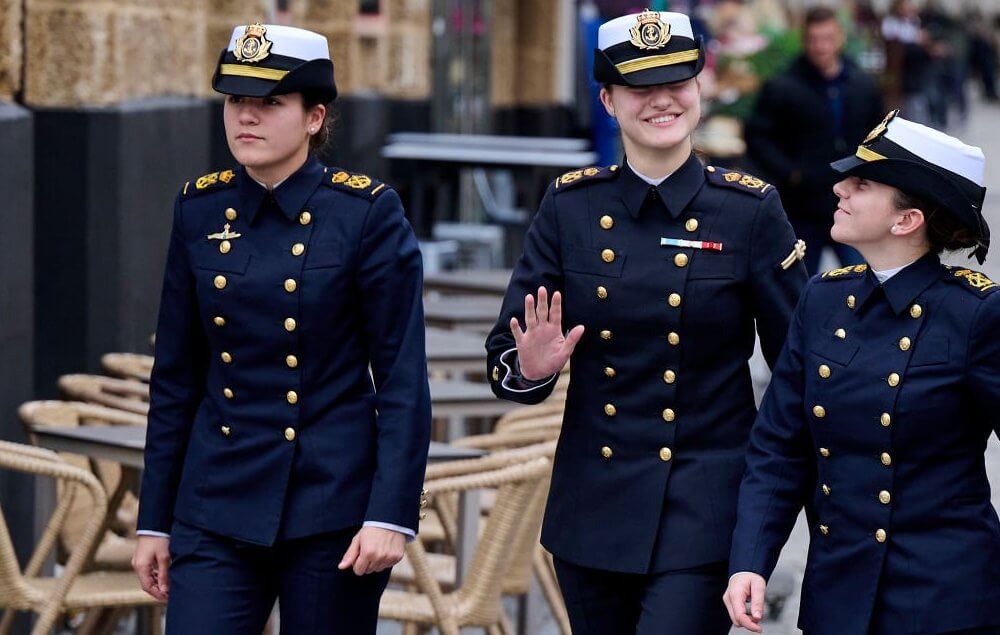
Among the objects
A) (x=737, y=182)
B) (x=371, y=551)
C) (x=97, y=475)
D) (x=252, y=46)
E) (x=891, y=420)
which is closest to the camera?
(x=891, y=420)

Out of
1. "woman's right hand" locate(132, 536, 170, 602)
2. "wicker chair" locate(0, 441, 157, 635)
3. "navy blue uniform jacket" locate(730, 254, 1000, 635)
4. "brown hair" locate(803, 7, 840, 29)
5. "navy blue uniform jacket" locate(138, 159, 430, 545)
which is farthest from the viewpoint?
"brown hair" locate(803, 7, 840, 29)

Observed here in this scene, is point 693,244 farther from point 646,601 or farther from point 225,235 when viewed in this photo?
point 225,235

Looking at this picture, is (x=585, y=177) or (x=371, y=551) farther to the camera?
(x=585, y=177)

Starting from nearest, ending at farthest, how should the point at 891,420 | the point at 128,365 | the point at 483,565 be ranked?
the point at 891,420, the point at 483,565, the point at 128,365

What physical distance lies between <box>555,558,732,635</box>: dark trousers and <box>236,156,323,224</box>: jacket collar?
811mm

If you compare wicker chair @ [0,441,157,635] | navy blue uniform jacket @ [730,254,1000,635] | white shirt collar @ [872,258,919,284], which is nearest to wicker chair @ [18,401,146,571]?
wicker chair @ [0,441,157,635]

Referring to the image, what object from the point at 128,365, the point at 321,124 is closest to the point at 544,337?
the point at 321,124

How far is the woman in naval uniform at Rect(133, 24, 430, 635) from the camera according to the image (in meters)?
3.57

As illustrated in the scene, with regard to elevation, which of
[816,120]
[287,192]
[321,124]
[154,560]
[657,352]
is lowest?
[154,560]

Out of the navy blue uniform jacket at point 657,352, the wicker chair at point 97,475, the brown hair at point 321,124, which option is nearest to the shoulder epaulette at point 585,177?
the navy blue uniform jacket at point 657,352

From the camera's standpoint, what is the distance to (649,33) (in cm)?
368

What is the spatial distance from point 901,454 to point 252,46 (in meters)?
1.35

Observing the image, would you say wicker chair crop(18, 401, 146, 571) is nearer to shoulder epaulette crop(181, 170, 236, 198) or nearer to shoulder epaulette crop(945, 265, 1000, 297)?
shoulder epaulette crop(181, 170, 236, 198)

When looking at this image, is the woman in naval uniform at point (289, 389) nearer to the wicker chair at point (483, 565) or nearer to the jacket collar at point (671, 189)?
the jacket collar at point (671, 189)
